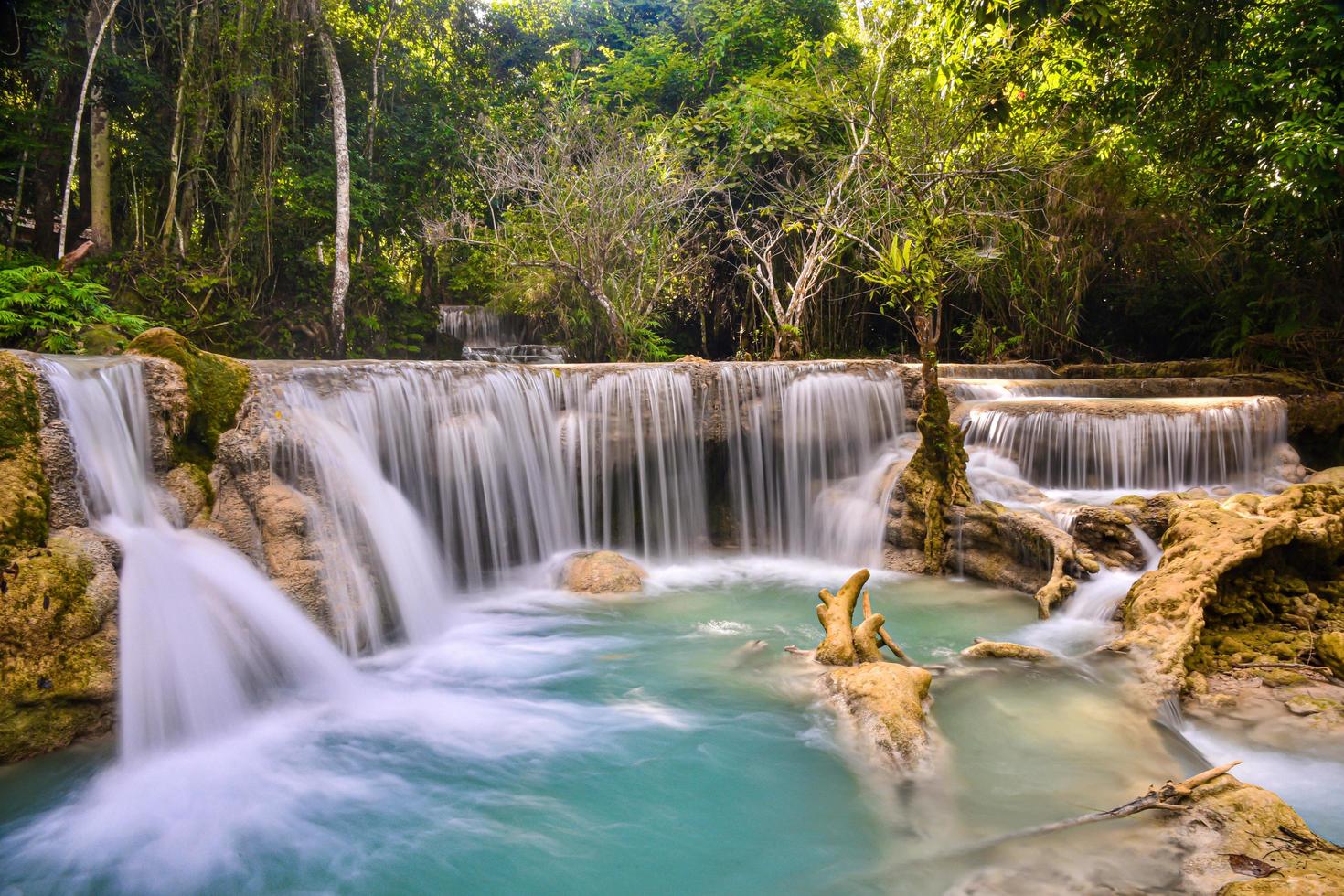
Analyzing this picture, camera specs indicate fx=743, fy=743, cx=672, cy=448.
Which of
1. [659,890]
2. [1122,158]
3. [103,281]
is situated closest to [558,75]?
[103,281]

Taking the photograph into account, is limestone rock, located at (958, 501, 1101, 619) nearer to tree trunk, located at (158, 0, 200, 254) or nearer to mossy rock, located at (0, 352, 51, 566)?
mossy rock, located at (0, 352, 51, 566)

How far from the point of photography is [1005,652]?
481 centimetres

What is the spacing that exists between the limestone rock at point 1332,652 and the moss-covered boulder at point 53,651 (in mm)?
6686

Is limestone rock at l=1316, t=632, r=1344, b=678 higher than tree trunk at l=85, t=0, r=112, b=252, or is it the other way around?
tree trunk at l=85, t=0, r=112, b=252

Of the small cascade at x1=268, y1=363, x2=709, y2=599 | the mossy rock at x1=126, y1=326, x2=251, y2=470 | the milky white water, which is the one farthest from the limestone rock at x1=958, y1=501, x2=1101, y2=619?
the mossy rock at x1=126, y1=326, x2=251, y2=470

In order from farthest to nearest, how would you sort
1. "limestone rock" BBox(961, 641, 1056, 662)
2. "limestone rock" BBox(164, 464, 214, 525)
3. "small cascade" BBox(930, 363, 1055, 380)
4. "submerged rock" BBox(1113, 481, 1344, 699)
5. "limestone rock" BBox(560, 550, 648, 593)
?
"small cascade" BBox(930, 363, 1055, 380), "limestone rock" BBox(560, 550, 648, 593), "limestone rock" BBox(164, 464, 214, 525), "limestone rock" BBox(961, 641, 1056, 662), "submerged rock" BBox(1113, 481, 1344, 699)

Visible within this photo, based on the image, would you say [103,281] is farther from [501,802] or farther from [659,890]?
[659,890]

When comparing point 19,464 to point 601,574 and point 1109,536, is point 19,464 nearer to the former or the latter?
point 601,574

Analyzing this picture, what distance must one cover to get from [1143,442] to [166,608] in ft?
29.9

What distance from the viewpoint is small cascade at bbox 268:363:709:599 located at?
6043mm

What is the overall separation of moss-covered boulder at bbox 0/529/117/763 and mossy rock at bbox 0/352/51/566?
10 centimetres

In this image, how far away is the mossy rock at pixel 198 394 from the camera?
17.3 feet

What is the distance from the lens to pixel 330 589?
17.5ft

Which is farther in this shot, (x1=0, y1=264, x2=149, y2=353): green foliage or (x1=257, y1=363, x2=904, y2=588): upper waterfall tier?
(x1=0, y1=264, x2=149, y2=353): green foliage
